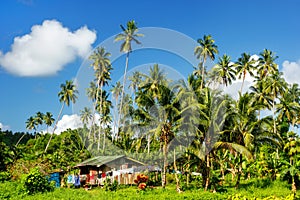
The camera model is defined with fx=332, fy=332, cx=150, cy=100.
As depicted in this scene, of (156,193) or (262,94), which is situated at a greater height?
(262,94)

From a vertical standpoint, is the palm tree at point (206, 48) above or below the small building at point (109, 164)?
above

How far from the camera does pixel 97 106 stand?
42.2m

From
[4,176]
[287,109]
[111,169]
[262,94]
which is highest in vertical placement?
[262,94]

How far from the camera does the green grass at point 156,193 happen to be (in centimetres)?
1384

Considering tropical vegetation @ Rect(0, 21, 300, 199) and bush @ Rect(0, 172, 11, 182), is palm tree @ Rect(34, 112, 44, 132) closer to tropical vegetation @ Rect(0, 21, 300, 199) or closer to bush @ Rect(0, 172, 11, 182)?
tropical vegetation @ Rect(0, 21, 300, 199)

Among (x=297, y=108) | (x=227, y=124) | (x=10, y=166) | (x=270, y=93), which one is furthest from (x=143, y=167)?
(x=297, y=108)

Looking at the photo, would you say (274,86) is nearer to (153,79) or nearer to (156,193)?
(153,79)

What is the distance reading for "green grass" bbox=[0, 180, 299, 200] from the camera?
13836 millimetres

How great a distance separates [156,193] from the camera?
1612 centimetres

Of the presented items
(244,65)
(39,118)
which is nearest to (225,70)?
(244,65)

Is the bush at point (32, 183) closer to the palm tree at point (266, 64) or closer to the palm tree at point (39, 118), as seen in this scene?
the palm tree at point (266, 64)

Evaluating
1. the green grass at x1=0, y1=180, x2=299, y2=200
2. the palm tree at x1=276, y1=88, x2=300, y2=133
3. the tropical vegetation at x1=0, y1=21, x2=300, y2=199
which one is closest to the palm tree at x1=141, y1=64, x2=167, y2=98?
the tropical vegetation at x1=0, y1=21, x2=300, y2=199

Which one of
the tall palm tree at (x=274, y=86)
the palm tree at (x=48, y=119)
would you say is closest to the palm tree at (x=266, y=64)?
the tall palm tree at (x=274, y=86)

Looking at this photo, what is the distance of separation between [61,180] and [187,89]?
1088 centimetres
